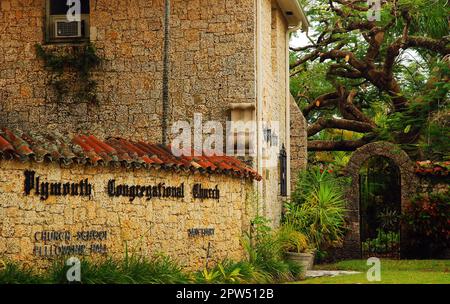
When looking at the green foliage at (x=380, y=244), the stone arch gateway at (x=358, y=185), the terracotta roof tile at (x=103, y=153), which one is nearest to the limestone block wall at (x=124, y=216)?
the terracotta roof tile at (x=103, y=153)

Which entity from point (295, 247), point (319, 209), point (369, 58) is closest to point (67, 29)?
point (295, 247)

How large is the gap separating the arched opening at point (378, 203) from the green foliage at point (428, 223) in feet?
6.40

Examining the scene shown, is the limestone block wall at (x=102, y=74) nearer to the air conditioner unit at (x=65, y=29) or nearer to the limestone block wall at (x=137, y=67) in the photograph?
the limestone block wall at (x=137, y=67)

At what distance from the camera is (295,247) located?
57.7ft

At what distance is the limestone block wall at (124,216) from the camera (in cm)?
1097

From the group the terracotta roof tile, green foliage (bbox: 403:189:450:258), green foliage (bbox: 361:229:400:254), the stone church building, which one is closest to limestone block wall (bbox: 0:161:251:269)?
the terracotta roof tile

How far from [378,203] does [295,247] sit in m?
6.30

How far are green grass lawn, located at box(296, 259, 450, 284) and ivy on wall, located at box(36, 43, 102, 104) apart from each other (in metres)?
5.58

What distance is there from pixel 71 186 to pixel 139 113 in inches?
201

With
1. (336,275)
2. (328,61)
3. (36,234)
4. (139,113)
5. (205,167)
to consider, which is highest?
(328,61)

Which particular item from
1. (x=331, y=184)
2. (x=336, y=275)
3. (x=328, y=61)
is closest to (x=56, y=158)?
(x=336, y=275)

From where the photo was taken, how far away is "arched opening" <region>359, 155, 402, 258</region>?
22.8 metres

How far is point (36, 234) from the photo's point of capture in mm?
11195
